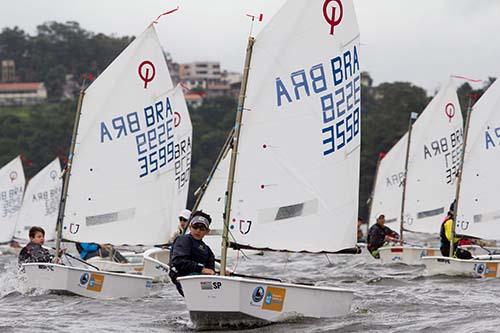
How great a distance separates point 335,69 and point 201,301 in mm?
4327

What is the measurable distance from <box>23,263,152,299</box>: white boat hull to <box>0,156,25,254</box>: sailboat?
26.9 meters

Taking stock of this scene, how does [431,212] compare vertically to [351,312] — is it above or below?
above

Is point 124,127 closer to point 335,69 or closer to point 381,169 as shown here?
point 335,69

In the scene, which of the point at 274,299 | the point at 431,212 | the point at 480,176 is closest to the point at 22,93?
the point at 431,212

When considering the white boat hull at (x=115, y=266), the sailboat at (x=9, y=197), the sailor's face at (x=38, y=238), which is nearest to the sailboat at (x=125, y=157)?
the white boat hull at (x=115, y=266)

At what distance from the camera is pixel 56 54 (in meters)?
179

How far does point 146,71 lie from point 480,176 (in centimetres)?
763

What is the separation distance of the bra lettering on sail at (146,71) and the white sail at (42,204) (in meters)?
22.1

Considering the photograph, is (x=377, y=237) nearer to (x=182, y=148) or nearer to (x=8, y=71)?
(x=182, y=148)

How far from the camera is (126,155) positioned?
2472 centimetres

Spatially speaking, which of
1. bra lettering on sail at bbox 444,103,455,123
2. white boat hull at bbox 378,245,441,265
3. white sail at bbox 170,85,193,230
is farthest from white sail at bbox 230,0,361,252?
bra lettering on sail at bbox 444,103,455,123

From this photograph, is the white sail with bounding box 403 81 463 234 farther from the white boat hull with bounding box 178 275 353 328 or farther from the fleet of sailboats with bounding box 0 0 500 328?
the white boat hull with bounding box 178 275 353 328

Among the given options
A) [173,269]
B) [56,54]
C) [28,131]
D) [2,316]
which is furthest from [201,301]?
[56,54]

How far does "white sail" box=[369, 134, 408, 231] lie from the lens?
4644 centimetres
